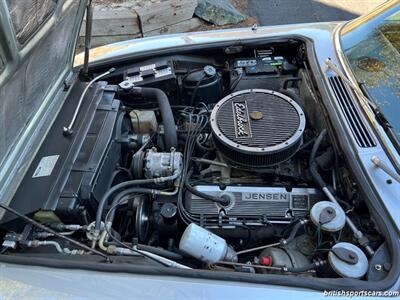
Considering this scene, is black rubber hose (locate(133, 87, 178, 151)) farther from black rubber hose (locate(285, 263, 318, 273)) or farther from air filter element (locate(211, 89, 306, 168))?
black rubber hose (locate(285, 263, 318, 273))

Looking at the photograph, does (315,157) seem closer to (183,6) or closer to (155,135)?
(155,135)

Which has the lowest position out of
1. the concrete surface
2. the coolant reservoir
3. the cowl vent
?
the concrete surface

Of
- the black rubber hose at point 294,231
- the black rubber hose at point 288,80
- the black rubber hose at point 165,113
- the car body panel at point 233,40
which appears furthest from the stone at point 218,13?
the black rubber hose at point 294,231

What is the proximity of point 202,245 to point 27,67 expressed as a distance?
43.8 inches

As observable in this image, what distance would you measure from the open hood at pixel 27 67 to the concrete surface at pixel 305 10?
3.74 meters

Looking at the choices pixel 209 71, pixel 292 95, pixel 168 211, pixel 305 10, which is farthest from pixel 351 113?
pixel 305 10

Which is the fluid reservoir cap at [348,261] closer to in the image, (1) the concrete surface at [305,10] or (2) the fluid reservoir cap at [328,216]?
(2) the fluid reservoir cap at [328,216]

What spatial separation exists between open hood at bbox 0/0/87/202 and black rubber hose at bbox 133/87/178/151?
48 cm

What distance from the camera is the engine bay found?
1.63m

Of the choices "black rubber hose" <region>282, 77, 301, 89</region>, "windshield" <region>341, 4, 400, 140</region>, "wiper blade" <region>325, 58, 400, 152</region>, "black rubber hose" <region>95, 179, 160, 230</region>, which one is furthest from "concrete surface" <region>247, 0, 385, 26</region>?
"black rubber hose" <region>95, 179, 160, 230</region>

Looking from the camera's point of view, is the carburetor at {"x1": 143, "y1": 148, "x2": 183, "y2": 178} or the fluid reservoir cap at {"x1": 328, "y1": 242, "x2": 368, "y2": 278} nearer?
the fluid reservoir cap at {"x1": 328, "y1": 242, "x2": 368, "y2": 278}

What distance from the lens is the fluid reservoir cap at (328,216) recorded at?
1.61 metres

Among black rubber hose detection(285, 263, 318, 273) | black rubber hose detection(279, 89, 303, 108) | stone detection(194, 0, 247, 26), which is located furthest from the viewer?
stone detection(194, 0, 247, 26)

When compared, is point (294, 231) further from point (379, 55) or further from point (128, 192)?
point (379, 55)
